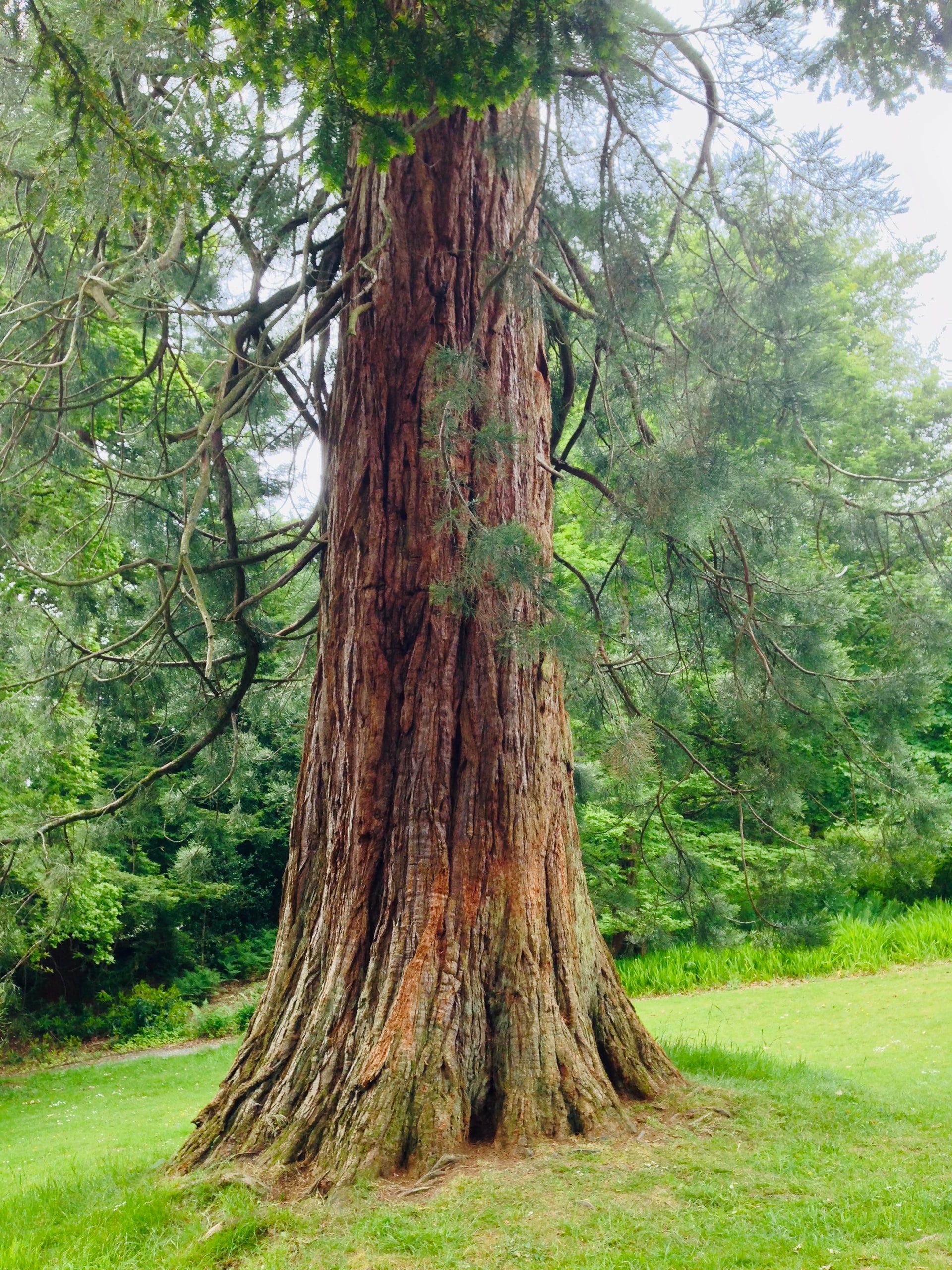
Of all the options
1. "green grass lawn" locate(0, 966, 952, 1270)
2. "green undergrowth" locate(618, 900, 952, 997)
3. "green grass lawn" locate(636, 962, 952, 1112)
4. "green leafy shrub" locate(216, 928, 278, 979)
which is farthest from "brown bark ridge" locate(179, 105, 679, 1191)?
"green leafy shrub" locate(216, 928, 278, 979)

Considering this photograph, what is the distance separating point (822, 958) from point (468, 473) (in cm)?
917

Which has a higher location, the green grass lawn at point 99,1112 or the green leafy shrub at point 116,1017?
the green leafy shrub at point 116,1017

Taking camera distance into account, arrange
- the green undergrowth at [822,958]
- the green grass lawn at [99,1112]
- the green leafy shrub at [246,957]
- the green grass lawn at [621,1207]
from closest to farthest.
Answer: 1. the green grass lawn at [621,1207]
2. the green grass lawn at [99,1112]
3. the green undergrowth at [822,958]
4. the green leafy shrub at [246,957]

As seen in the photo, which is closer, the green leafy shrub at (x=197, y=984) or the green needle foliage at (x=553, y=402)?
the green needle foliage at (x=553, y=402)

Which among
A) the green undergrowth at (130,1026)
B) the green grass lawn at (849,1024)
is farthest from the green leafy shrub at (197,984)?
the green grass lawn at (849,1024)

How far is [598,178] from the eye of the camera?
170 inches

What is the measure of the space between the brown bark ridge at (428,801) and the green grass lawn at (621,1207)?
8.9 inches

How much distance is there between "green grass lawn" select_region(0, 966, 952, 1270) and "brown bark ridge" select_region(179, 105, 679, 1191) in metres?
0.23

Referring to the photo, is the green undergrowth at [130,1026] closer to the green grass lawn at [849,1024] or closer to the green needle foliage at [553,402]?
the green grass lawn at [849,1024]

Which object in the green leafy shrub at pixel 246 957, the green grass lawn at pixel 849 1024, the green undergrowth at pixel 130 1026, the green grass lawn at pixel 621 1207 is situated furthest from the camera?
the green leafy shrub at pixel 246 957

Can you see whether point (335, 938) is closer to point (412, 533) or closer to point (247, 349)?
point (412, 533)

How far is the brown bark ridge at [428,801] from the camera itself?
368cm

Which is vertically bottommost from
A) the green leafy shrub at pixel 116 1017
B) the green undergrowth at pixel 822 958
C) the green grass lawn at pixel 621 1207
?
the green leafy shrub at pixel 116 1017

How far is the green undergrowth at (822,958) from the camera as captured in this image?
1128 centimetres
